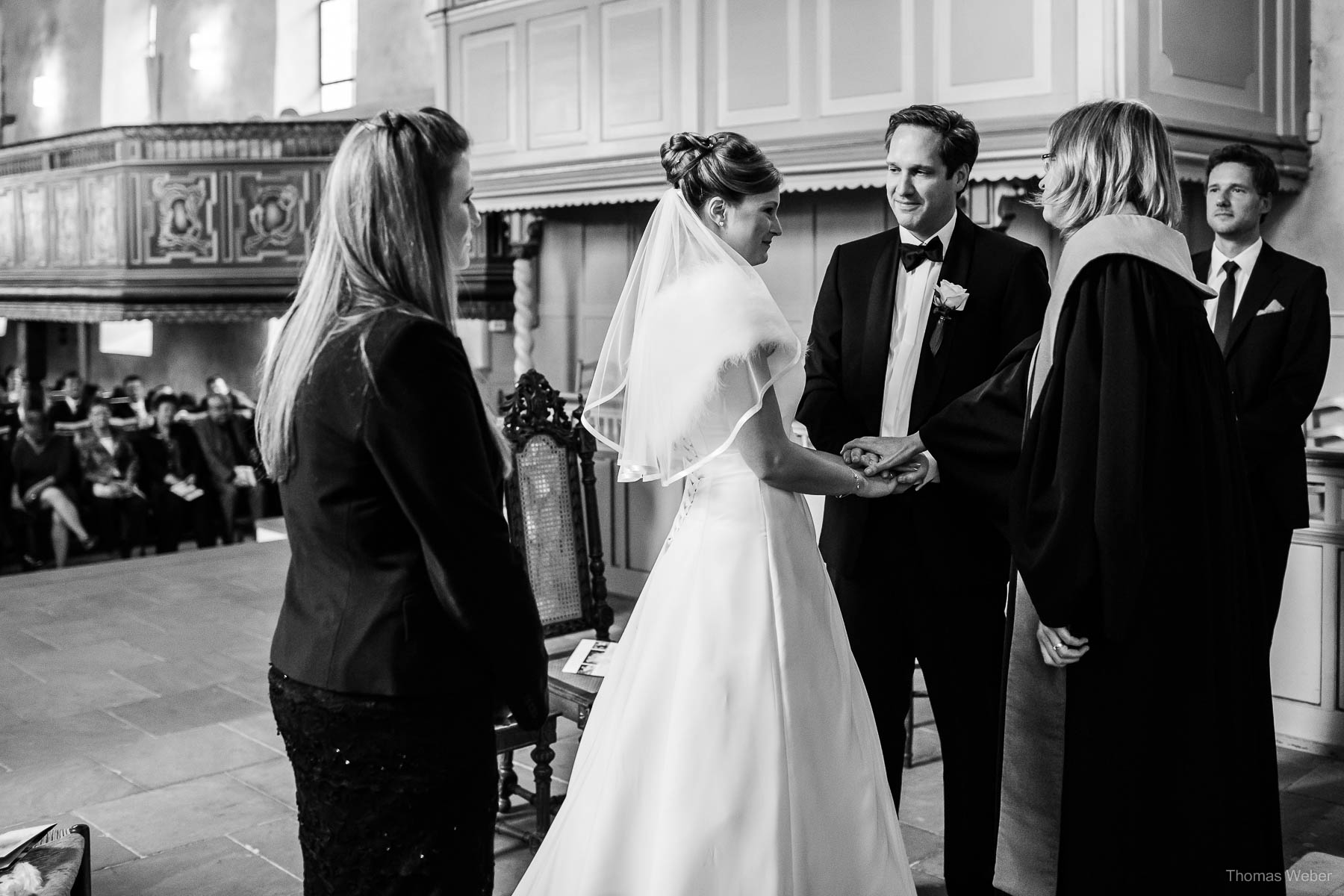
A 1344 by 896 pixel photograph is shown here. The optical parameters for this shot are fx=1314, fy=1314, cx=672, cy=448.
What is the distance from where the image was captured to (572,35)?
634 cm

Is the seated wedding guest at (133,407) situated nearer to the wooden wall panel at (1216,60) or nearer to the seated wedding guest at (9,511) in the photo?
the seated wedding guest at (9,511)

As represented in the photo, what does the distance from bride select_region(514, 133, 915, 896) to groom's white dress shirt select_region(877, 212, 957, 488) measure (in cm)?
34

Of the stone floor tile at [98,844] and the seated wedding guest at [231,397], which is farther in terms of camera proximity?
the seated wedding guest at [231,397]

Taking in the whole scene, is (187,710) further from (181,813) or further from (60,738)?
(181,813)

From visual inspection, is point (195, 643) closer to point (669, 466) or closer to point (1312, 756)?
point (669, 466)

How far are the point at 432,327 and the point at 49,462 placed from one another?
8.75 meters

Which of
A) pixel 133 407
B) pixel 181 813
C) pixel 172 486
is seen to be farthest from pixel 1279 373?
pixel 133 407

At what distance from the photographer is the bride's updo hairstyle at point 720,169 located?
7.98 feet

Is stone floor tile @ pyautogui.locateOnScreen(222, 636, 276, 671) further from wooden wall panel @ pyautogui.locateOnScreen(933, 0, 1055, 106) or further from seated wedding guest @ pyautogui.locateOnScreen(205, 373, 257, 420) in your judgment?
seated wedding guest @ pyautogui.locateOnScreen(205, 373, 257, 420)

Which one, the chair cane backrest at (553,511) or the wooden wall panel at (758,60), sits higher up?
the wooden wall panel at (758,60)

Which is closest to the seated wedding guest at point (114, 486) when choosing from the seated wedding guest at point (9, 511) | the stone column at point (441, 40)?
the seated wedding guest at point (9, 511)

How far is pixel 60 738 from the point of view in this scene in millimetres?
4531

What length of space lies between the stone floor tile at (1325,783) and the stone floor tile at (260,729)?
125 inches

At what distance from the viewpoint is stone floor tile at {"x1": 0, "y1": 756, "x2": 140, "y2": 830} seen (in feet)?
12.6
